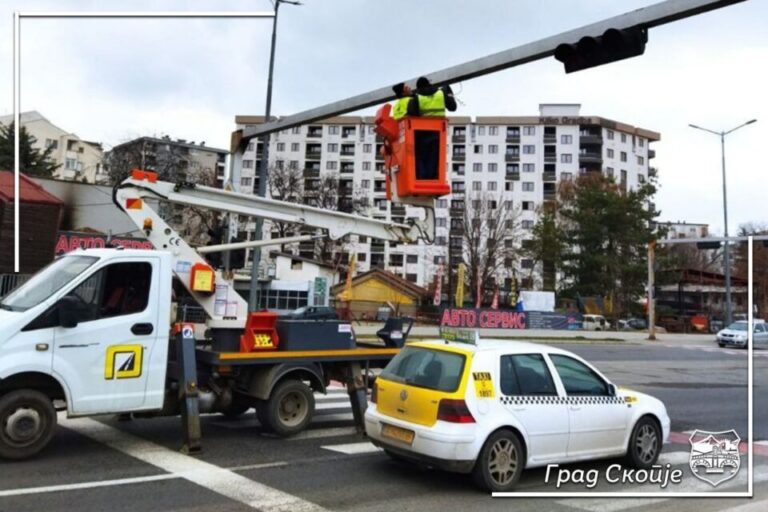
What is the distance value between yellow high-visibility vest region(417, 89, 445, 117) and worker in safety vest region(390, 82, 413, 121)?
0.57 feet

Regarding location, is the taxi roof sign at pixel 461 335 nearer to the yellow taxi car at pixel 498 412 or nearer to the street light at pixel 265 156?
the yellow taxi car at pixel 498 412

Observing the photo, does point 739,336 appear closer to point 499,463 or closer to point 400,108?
point 400,108

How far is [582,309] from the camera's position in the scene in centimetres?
6116

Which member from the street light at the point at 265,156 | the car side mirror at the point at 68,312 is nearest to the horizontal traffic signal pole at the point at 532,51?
the car side mirror at the point at 68,312

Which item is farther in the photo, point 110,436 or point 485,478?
point 110,436

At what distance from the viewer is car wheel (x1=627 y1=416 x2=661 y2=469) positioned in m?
7.61

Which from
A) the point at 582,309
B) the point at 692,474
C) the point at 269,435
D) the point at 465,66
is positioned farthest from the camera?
the point at 582,309

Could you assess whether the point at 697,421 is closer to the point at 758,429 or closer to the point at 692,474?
the point at 758,429

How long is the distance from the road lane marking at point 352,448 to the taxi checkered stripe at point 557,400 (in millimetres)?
2407

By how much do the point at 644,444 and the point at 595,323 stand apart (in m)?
50.4

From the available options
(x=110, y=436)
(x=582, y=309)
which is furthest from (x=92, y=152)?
(x=110, y=436)

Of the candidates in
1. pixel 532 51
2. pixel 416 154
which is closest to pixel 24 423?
pixel 416 154

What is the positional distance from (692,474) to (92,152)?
99258 mm

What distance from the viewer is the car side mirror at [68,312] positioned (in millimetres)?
6969
